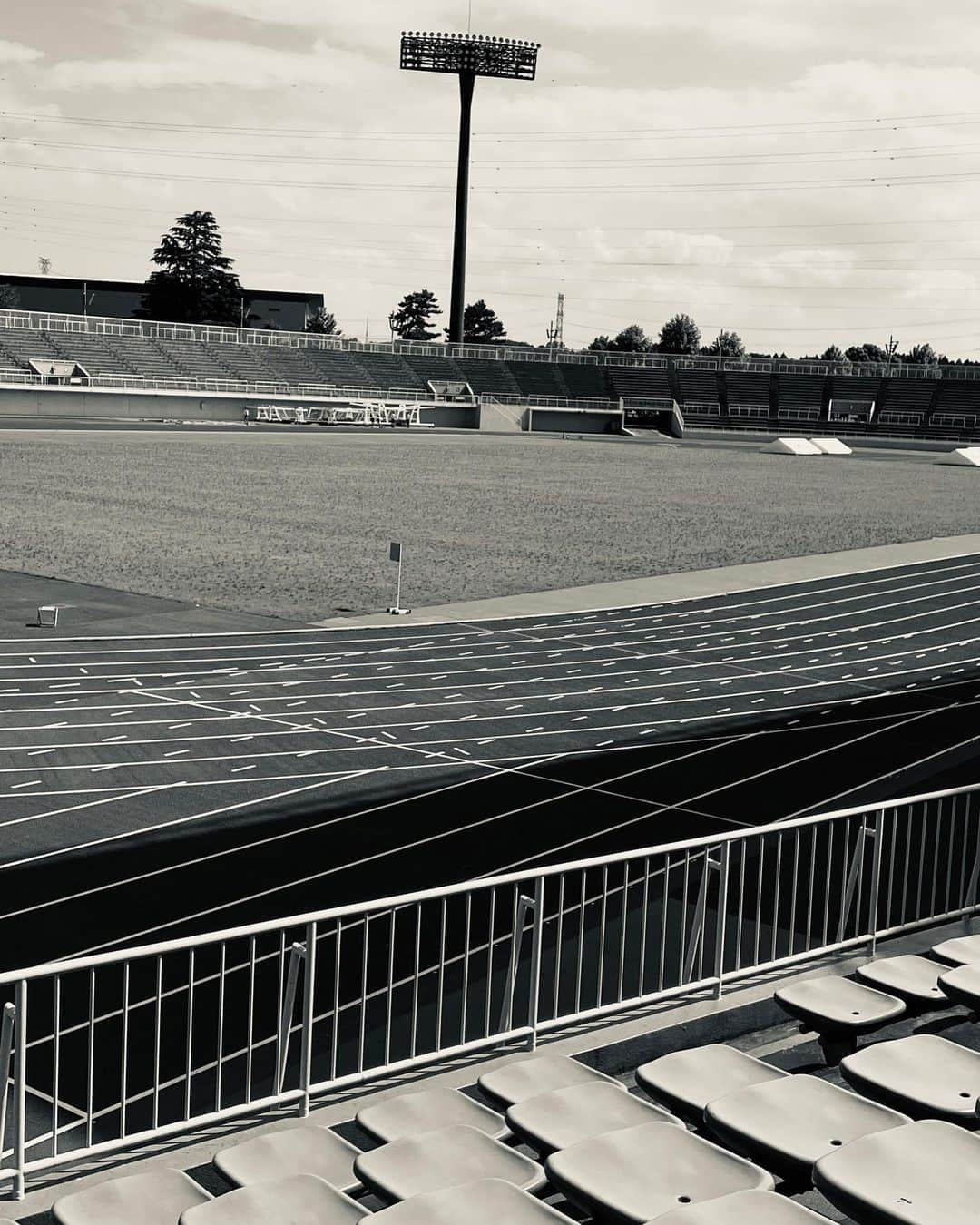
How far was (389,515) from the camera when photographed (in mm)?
40219

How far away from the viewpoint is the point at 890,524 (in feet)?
143

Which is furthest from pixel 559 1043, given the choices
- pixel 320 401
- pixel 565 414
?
pixel 565 414

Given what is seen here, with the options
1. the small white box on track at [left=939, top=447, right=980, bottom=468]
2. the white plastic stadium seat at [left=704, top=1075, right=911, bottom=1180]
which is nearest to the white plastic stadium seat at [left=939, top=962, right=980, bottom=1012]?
the white plastic stadium seat at [left=704, top=1075, right=911, bottom=1180]

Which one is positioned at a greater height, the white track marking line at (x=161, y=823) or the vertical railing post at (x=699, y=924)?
the vertical railing post at (x=699, y=924)

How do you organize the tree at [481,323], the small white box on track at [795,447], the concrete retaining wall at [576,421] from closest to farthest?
the small white box on track at [795,447] < the concrete retaining wall at [576,421] < the tree at [481,323]

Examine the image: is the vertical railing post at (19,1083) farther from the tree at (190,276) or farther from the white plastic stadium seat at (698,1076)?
the tree at (190,276)

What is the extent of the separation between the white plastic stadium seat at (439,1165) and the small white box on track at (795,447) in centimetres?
8302

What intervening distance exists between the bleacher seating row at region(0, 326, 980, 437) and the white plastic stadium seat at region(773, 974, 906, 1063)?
3371 inches

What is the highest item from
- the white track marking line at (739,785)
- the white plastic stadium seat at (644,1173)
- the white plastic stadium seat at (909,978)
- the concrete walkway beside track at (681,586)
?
the white plastic stadium seat at (644,1173)

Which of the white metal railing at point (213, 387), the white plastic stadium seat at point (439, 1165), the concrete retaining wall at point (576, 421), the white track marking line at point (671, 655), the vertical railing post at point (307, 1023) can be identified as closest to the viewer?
the white plastic stadium seat at point (439, 1165)

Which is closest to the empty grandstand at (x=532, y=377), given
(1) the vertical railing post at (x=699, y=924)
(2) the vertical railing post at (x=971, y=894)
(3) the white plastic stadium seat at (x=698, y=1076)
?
(2) the vertical railing post at (x=971, y=894)

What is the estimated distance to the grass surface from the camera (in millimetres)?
28422

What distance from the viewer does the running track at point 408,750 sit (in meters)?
11.8

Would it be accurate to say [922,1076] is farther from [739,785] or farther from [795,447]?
[795,447]
